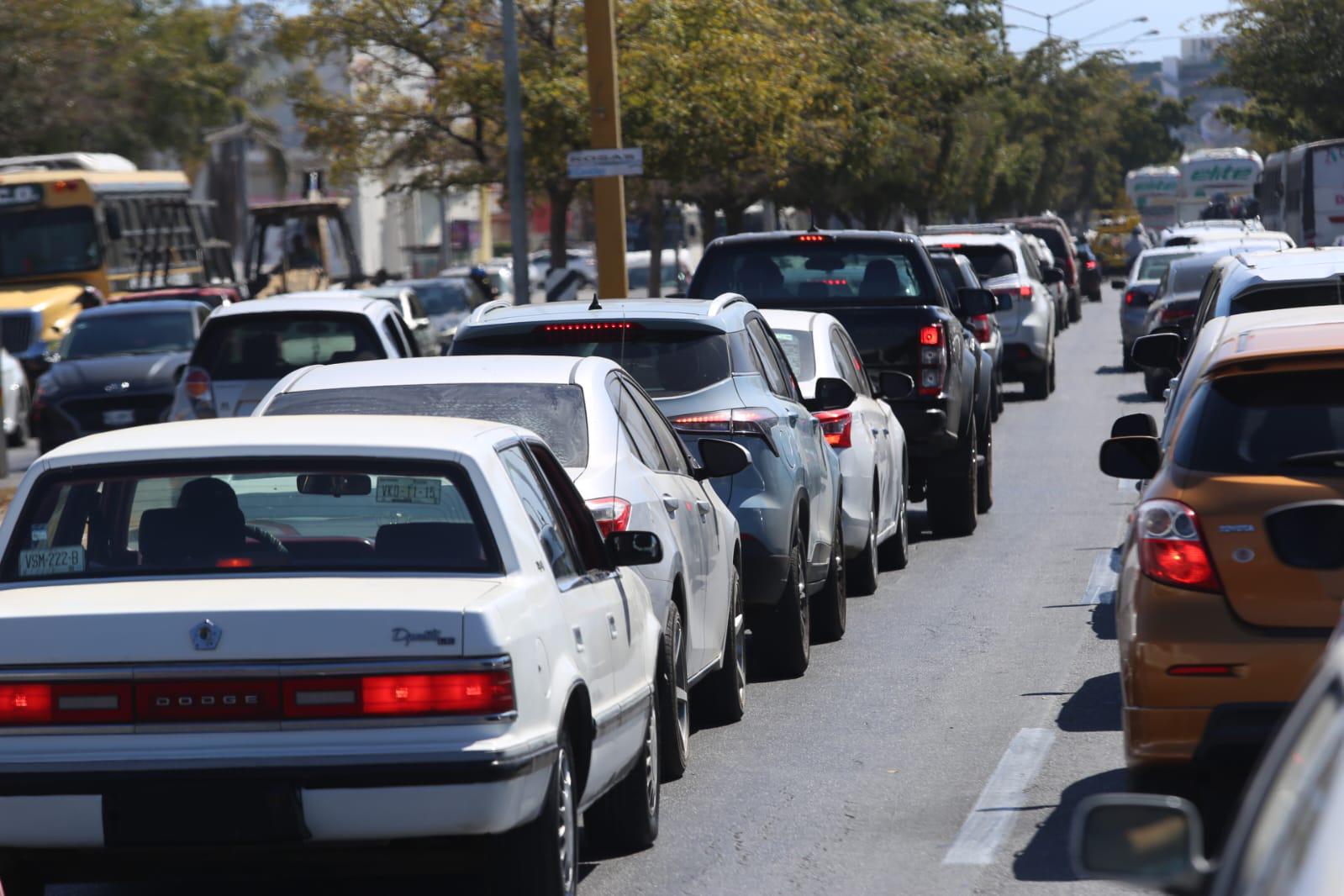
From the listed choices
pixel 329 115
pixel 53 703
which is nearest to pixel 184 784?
pixel 53 703

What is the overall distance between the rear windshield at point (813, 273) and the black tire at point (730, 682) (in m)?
5.73

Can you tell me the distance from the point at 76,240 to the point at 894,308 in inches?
881

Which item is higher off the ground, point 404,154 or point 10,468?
point 404,154

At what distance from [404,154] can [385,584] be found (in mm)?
30882

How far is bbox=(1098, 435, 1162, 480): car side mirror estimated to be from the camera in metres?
7.71

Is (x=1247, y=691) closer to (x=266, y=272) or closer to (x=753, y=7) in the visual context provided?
(x=753, y=7)

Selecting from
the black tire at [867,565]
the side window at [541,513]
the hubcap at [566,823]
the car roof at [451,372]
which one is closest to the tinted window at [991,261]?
the black tire at [867,565]

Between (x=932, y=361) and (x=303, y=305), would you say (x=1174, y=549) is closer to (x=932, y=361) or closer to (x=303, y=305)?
(x=932, y=361)

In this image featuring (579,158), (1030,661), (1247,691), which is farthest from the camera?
(579,158)

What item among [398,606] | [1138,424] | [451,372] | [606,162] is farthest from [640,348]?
[606,162]

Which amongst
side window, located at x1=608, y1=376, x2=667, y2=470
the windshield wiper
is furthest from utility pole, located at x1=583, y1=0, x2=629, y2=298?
the windshield wiper

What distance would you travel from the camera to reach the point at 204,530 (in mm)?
5938

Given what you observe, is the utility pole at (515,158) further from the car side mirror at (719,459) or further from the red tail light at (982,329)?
the car side mirror at (719,459)

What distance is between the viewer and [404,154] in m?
35.8
